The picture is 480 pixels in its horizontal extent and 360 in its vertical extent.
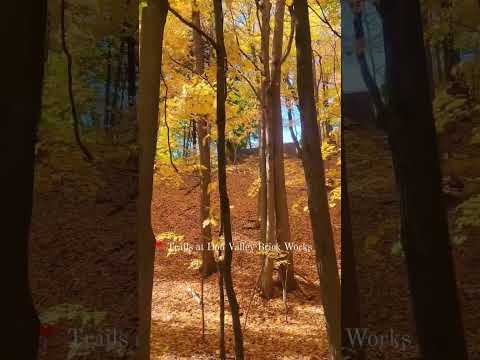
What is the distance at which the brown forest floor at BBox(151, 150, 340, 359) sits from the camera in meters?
5.74

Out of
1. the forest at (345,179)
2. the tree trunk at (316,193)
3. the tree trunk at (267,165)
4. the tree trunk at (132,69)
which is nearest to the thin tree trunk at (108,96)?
the forest at (345,179)

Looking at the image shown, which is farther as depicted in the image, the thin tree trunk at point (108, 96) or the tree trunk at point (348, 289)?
the thin tree trunk at point (108, 96)

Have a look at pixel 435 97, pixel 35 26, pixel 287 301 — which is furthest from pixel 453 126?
pixel 287 301

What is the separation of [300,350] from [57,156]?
4486 millimetres

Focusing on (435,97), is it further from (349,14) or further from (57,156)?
(57,156)

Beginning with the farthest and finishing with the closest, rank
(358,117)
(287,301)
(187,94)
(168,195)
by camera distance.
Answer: (168,195) → (287,301) → (187,94) → (358,117)

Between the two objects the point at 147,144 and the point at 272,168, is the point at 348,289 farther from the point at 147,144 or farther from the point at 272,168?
the point at 272,168

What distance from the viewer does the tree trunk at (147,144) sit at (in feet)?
9.18

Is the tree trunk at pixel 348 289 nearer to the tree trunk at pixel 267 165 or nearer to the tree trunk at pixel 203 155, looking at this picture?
the tree trunk at pixel 267 165

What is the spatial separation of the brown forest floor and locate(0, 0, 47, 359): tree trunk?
409 cm

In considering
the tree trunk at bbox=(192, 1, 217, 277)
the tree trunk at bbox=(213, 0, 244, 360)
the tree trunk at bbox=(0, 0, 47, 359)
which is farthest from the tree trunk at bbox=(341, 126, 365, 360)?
the tree trunk at bbox=(192, 1, 217, 277)

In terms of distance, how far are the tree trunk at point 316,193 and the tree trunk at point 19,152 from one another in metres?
2.32

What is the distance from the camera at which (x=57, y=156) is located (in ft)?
8.91

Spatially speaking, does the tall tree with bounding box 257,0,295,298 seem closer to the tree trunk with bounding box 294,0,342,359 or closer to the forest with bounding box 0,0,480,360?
the tree trunk with bounding box 294,0,342,359
